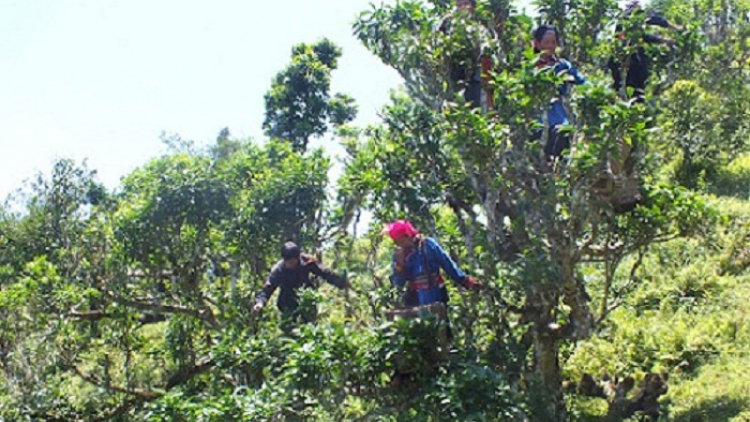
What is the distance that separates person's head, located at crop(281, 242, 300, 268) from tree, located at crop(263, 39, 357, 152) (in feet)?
25.3

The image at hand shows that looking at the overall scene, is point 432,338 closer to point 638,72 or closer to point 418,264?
point 418,264

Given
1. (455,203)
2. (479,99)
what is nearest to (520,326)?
(455,203)

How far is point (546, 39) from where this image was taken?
621 cm

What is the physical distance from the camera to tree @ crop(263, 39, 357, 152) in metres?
15.0

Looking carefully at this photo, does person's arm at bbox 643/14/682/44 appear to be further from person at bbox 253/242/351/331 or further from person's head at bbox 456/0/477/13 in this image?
person at bbox 253/242/351/331

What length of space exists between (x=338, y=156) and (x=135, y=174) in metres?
2.36

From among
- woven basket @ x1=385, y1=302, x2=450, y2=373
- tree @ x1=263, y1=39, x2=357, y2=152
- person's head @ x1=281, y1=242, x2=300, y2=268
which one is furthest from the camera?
tree @ x1=263, y1=39, x2=357, y2=152

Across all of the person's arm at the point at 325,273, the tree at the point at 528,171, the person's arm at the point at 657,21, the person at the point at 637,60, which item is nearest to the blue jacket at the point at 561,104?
the tree at the point at 528,171

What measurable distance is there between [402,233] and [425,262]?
0.31m

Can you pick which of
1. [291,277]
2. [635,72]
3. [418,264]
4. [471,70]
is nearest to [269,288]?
[291,277]

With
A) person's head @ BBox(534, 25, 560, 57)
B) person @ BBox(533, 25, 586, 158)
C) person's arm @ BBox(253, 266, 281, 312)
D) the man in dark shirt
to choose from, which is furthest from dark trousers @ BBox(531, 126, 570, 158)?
person's arm @ BBox(253, 266, 281, 312)

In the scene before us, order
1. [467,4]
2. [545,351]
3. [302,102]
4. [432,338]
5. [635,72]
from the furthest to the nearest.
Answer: [302,102] < [635,72] < [467,4] < [545,351] < [432,338]

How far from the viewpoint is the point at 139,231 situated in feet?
26.6

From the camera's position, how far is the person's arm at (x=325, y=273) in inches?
280
